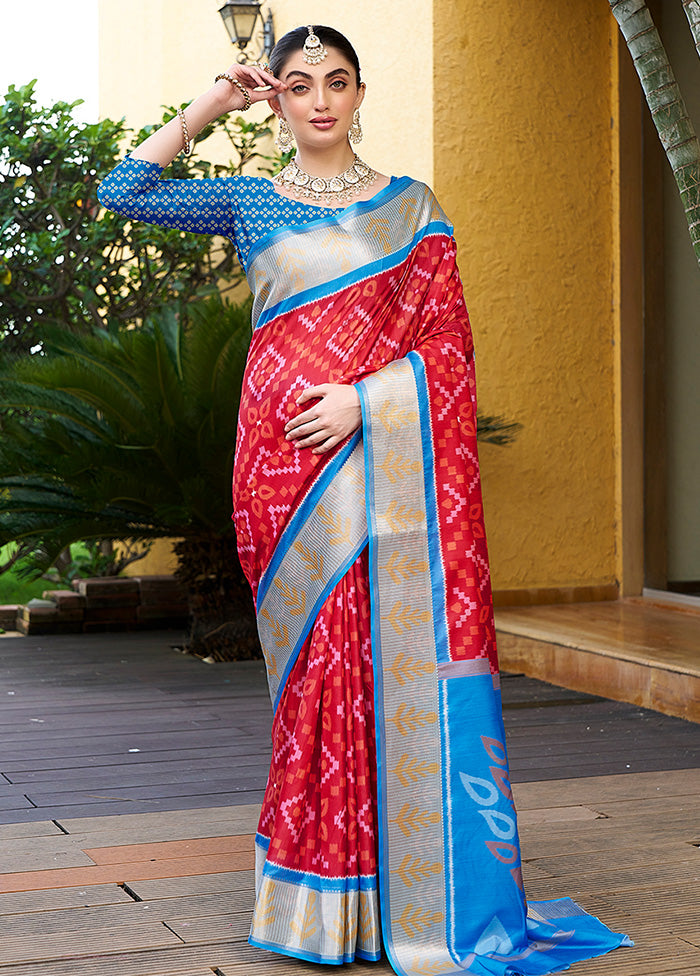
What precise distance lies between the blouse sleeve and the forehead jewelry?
28cm

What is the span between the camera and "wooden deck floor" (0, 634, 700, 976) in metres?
2.35

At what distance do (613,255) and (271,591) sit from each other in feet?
13.1

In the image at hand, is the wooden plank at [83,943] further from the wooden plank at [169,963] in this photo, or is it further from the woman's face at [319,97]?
the woman's face at [319,97]

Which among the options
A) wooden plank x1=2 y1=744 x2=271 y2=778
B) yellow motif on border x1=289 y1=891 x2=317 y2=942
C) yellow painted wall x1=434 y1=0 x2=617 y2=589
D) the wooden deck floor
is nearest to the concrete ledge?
the wooden deck floor

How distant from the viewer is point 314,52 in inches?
93.5

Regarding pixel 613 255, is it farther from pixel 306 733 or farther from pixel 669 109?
pixel 306 733

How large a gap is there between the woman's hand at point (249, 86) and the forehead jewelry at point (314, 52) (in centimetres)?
7

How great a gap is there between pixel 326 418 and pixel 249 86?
673 millimetres

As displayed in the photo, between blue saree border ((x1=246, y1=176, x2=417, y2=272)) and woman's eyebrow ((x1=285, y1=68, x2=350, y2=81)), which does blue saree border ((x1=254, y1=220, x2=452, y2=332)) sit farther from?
woman's eyebrow ((x1=285, y1=68, x2=350, y2=81))

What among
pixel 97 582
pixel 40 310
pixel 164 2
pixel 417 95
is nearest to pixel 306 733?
pixel 417 95

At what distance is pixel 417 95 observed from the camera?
5.71 meters

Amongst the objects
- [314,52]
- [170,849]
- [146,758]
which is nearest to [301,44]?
[314,52]

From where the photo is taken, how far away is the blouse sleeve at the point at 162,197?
7.96ft

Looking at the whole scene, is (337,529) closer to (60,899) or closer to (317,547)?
(317,547)
